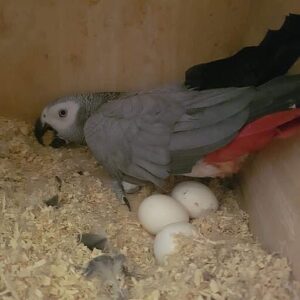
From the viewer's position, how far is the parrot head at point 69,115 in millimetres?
1301

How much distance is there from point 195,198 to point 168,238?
0.49 feet

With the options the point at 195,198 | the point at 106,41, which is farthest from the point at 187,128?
the point at 106,41

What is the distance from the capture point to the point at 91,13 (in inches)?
49.0

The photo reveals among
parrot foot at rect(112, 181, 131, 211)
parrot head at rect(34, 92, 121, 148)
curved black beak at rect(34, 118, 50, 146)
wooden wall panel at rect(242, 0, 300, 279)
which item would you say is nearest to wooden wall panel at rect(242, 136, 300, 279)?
wooden wall panel at rect(242, 0, 300, 279)

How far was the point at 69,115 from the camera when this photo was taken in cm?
132

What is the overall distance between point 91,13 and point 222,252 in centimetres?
64

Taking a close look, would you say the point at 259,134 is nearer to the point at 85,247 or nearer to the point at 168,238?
the point at 168,238

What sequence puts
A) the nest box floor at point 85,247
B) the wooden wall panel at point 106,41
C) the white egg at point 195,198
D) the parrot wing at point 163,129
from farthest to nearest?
the wooden wall panel at point 106,41 < the white egg at point 195,198 < the parrot wing at point 163,129 < the nest box floor at point 85,247

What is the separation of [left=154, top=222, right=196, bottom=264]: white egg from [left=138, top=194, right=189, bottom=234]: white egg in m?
0.03

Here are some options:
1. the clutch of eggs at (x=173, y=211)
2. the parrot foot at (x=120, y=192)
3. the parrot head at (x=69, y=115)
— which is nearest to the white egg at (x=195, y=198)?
the clutch of eggs at (x=173, y=211)

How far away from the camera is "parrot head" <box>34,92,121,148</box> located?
4.27ft

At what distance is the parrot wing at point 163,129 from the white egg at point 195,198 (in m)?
0.06

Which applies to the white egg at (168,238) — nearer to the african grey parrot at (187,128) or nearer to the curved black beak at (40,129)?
the african grey parrot at (187,128)

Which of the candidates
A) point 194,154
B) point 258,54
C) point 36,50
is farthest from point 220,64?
point 36,50
